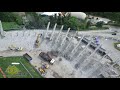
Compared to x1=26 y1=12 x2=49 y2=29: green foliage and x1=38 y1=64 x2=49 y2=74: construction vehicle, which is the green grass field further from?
x1=26 y1=12 x2=49 y2=29: green foliage

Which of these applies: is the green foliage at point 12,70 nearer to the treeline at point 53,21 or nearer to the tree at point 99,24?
the treeline at point 53,21

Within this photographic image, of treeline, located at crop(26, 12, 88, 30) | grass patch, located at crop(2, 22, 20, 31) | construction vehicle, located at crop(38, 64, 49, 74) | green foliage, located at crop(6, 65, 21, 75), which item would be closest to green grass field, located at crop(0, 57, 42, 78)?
green foliage, located at crop(6, 65, 21, 75)

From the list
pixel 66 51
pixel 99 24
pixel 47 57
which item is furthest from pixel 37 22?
pixel 99 24

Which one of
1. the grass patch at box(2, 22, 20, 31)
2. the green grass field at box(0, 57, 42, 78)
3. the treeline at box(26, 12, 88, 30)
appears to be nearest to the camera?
the green grass field at box(0, 57, 42, 78)

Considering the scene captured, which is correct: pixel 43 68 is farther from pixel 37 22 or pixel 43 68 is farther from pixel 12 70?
pixel 37 22

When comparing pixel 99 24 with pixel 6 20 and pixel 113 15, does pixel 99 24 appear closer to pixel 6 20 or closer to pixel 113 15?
pixel 113 15
